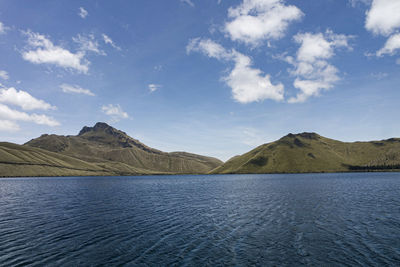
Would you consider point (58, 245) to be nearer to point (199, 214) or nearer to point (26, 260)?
point (26, 260)

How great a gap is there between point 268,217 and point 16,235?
123ft

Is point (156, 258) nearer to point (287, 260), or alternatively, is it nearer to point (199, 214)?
point (287, 260)

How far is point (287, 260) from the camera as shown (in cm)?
2086

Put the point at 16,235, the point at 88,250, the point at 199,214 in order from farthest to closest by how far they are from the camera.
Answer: the point at 199,214, the point at 16,235, the point at 88,250

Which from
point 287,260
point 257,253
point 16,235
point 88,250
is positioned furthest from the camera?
point 16,235

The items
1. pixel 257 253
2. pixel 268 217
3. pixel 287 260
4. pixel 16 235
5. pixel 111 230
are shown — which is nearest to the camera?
pixel 287 260

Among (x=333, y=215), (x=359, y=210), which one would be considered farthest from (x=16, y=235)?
(x=359, y=210)

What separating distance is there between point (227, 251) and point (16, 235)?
27.6m

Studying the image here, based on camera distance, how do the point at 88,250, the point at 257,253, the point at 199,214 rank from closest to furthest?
the point at 257,253
the point at 88,250
the point at 199,214

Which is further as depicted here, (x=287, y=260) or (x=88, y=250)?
(x=88, y=250)

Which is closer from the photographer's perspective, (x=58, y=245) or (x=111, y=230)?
(x=58, y=245)

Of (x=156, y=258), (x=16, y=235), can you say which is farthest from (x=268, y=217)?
(x=16, y=235)

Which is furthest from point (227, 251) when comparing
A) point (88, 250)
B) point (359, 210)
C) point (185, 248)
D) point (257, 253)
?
point (359, 210)

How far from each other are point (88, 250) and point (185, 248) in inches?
411
